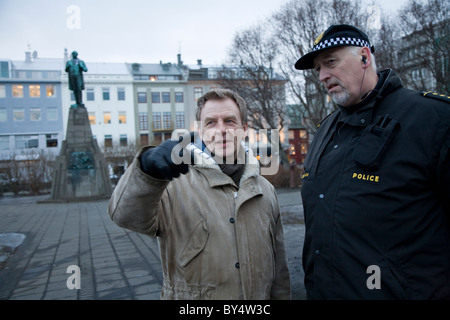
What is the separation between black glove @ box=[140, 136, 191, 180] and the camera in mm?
1396

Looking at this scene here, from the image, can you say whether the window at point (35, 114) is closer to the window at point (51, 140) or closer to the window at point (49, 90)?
the window at point (49, 90)

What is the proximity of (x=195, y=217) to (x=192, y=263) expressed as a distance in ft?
0.79

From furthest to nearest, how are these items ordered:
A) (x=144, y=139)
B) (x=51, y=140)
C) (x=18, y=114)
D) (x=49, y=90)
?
(x=49, y=90)
(x=51, y=140)
(x=18, y=114)
(x=144, y=139)

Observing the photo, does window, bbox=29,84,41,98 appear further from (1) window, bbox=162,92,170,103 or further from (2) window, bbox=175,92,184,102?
(2) window, bbox=175,92,184,102

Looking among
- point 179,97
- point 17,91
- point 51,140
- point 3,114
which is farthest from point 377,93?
point 17,91

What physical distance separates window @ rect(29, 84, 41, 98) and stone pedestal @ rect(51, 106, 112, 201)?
3583 cm

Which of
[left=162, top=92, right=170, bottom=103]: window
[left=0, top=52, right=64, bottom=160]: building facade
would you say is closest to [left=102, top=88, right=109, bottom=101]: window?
[left=0, top=52, right=64, bottom=160]: building facade

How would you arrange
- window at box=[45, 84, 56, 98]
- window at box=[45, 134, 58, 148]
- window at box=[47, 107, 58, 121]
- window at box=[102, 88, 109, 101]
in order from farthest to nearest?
1. window at box=[102, 88, 109, 101]
2. window at box=[45, 84, 56, 98]
3. window at box=[47, 107, 58, 121]
4. window at box=[45, 134, 58, 148]

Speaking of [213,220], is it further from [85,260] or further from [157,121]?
[157,121]

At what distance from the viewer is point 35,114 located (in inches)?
1775

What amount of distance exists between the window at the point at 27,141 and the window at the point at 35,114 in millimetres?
2523

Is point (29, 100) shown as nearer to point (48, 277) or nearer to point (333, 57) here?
point (48, 277)

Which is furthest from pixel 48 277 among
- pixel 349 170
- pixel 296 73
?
pixel 296 73

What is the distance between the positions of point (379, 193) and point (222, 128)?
91 cm
